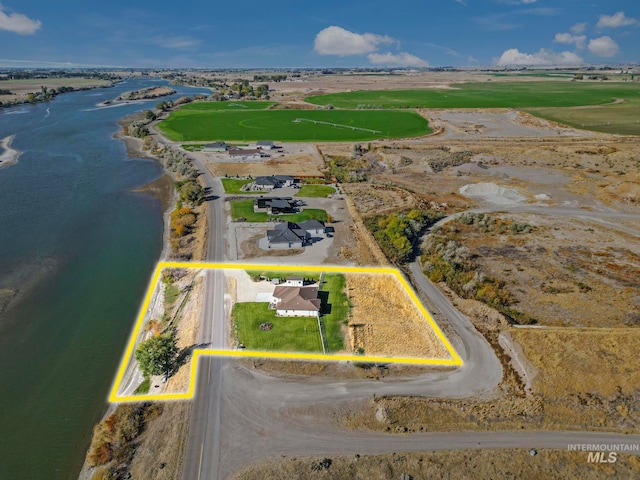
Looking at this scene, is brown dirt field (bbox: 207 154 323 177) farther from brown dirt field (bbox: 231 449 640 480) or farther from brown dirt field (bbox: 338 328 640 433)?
brown dirt field (bbox: 231 449 640 480)

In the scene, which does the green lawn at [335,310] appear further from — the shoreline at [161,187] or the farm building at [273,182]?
the farm building at [273,182]

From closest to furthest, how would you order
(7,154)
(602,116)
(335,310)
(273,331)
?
(273,331), (335,310), (7,154), (602,116)

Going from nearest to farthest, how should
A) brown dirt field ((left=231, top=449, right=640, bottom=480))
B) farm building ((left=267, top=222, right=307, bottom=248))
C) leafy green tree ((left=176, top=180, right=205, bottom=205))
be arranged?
brown dirt field ((left=231, top=449, right=640, bottom=480)) → farm building ((left=267, top=222, right=307, bottom=248)) → leafy green tree ((left=176, top=180, right=205, bottom=205))

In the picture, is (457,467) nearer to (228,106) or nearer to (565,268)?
(565,268)

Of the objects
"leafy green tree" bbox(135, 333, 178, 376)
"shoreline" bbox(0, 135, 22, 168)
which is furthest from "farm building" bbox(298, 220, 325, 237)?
"shoreline" bbox(0, 135, 22, 168)

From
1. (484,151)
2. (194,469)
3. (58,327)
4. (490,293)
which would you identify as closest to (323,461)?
(194,469)

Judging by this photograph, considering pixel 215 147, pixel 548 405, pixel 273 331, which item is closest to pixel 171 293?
pixel 273 331
